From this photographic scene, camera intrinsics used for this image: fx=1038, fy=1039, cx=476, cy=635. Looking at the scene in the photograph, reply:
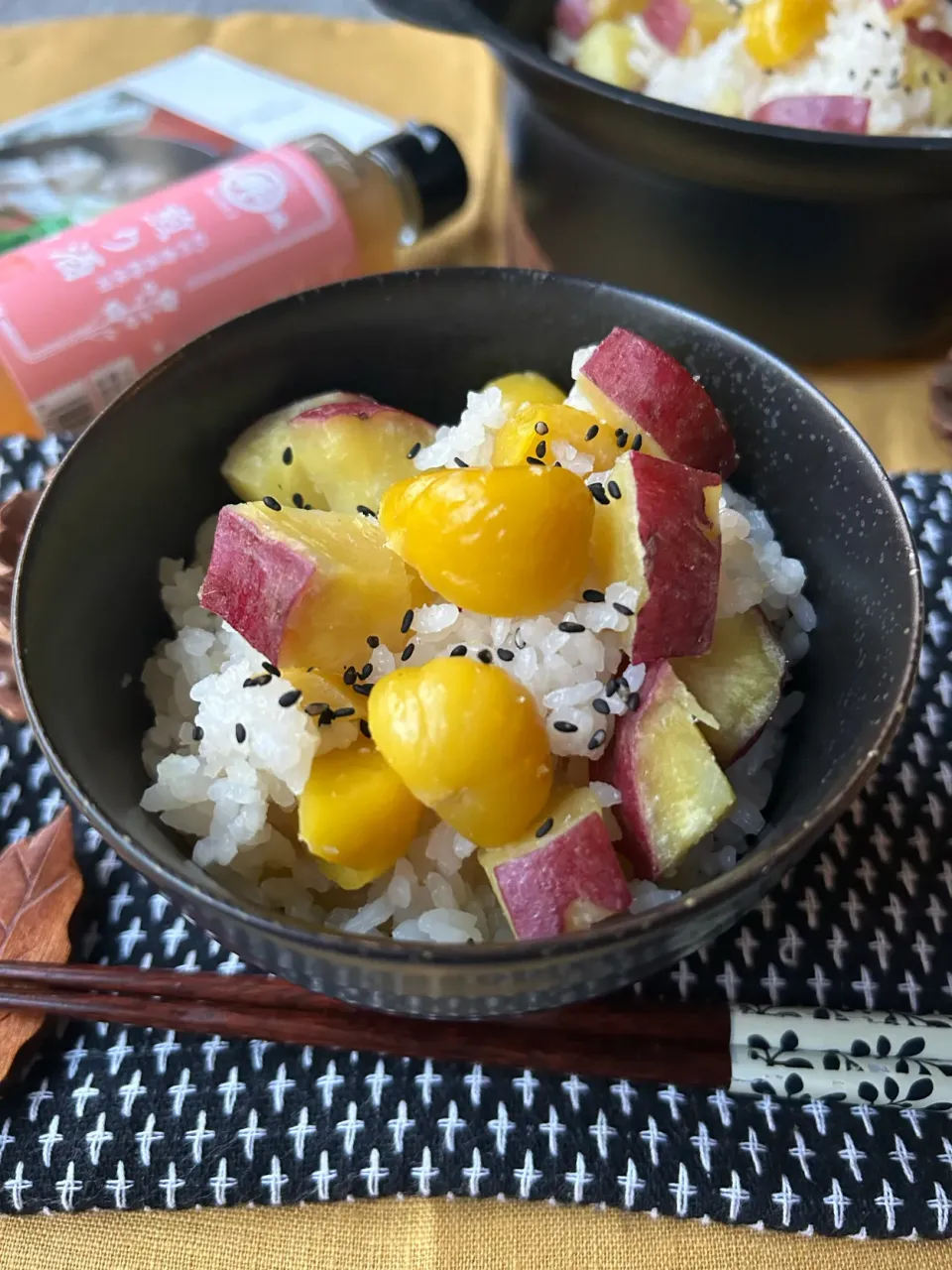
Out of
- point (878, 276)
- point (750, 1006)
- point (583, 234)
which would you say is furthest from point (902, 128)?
point (750, 1006)

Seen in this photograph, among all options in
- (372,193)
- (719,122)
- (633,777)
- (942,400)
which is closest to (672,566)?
(633,777)

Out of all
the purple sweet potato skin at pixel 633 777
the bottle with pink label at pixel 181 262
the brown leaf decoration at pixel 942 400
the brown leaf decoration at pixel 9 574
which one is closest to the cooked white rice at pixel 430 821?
the purple sweet potato skin at pixel 633 777

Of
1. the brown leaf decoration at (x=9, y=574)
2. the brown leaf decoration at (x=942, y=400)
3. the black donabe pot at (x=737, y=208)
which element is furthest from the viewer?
the brown leaf decoration at (x=942, y=400)

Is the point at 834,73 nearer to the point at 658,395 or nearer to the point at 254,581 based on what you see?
the point at 658,395

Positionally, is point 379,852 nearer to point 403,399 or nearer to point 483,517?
point 483,517

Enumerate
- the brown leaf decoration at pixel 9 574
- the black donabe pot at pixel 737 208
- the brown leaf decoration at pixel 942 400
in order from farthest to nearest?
the brown leaf decoration at pixel 942 400 < the black donabe pot at pixel 737 208 < the brown leaf decoration at pixel 9 574

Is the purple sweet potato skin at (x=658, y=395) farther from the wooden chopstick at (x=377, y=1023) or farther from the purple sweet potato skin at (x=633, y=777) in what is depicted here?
the wooden chopstick at (x=377, y=1023)
